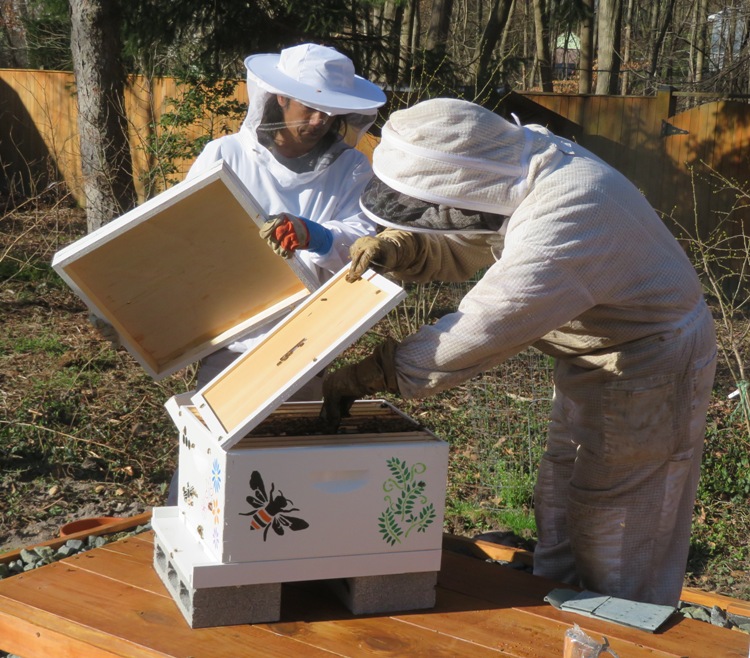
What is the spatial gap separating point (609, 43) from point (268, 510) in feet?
46.9

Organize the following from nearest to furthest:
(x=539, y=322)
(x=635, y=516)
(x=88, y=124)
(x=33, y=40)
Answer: (x=539, y=322), (x=635, y=516), (x=88, y=124), (x=33, y=40)

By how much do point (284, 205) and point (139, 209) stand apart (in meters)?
0.54

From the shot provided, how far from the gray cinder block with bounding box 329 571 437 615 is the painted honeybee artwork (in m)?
0.23

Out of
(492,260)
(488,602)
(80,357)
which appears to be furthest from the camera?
(80,357)

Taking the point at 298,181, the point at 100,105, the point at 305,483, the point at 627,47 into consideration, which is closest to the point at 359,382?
the point at 305,483

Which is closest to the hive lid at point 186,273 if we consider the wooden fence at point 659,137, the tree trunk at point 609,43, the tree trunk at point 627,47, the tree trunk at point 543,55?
the wooden fence at point 659,137

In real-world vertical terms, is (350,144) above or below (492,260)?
above

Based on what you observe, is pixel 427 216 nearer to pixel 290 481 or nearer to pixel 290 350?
pixel 290 350

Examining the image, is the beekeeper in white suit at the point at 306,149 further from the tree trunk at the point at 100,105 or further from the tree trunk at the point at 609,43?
the tree trunk at the point at 609,43

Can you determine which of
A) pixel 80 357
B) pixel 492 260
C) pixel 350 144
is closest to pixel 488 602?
pixel 492 260

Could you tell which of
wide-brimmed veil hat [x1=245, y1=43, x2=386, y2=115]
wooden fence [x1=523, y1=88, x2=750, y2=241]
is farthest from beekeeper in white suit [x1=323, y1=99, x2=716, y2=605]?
wooden fence [x1=523, y1=88, x2=750, y2=241]

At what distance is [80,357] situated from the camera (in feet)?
20.0

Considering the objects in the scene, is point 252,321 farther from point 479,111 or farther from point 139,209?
point 479,111

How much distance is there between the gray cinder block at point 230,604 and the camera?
1952 mm
